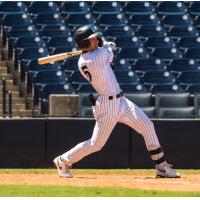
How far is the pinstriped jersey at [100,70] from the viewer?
30.5ft

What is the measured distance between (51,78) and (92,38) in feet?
24.6

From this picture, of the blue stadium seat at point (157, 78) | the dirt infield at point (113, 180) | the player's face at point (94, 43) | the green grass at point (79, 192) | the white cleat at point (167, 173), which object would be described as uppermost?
the blue stadium seat at point (157, 78)

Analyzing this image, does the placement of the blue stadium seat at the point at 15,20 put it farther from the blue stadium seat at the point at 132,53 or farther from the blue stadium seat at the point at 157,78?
the blue stadium seat at the point at 157,78

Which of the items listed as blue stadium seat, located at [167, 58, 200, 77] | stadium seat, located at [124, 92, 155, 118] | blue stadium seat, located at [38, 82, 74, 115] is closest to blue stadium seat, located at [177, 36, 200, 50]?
blue stadium seat, located at [167, 58, 200, 77]

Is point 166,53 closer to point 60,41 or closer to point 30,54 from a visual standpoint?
point 60,41

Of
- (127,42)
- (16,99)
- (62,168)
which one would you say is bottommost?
(62,168)

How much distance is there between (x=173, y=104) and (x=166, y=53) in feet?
10.5

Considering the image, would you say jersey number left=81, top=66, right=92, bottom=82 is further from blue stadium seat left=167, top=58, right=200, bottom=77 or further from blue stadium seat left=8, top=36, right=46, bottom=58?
blue stadium seat left=167, top=58, right=200, bottom=77

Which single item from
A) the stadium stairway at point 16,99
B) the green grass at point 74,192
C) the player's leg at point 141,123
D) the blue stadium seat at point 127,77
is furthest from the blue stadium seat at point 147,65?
the green grass at point 74,192

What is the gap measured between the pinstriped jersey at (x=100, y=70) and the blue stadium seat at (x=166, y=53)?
29.3 feet

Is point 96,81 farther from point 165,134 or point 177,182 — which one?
point 165,134

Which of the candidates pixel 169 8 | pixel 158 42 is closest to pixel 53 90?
pixel 158 42

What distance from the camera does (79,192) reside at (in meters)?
7.98

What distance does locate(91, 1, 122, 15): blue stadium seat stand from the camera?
63.4 feet
